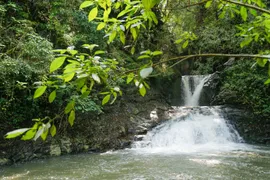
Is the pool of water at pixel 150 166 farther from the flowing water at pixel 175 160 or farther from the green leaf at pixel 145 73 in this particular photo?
the green leaf at pixel 145 73

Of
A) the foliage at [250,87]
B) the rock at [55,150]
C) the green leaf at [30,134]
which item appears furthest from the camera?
the foliage at [250,87]

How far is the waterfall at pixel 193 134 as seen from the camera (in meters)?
8.09

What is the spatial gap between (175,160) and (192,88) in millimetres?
8516

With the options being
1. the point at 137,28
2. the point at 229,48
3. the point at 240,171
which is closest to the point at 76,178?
the point at 240,171

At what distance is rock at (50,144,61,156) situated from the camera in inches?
276

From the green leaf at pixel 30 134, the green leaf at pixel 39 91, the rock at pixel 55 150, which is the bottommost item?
the rock at pixel 55 150

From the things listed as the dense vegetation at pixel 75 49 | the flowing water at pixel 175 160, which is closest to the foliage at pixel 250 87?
the dense vegetation at pixel 75 49

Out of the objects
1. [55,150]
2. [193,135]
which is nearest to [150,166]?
[55,150]

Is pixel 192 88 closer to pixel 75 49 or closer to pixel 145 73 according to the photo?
pixel 75 49

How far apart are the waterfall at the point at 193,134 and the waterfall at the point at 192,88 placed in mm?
3359

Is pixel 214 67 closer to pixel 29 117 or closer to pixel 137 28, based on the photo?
pixel 29 117

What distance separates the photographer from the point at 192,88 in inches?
560

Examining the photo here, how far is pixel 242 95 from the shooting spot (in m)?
10.4

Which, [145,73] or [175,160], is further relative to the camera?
[175,160]
